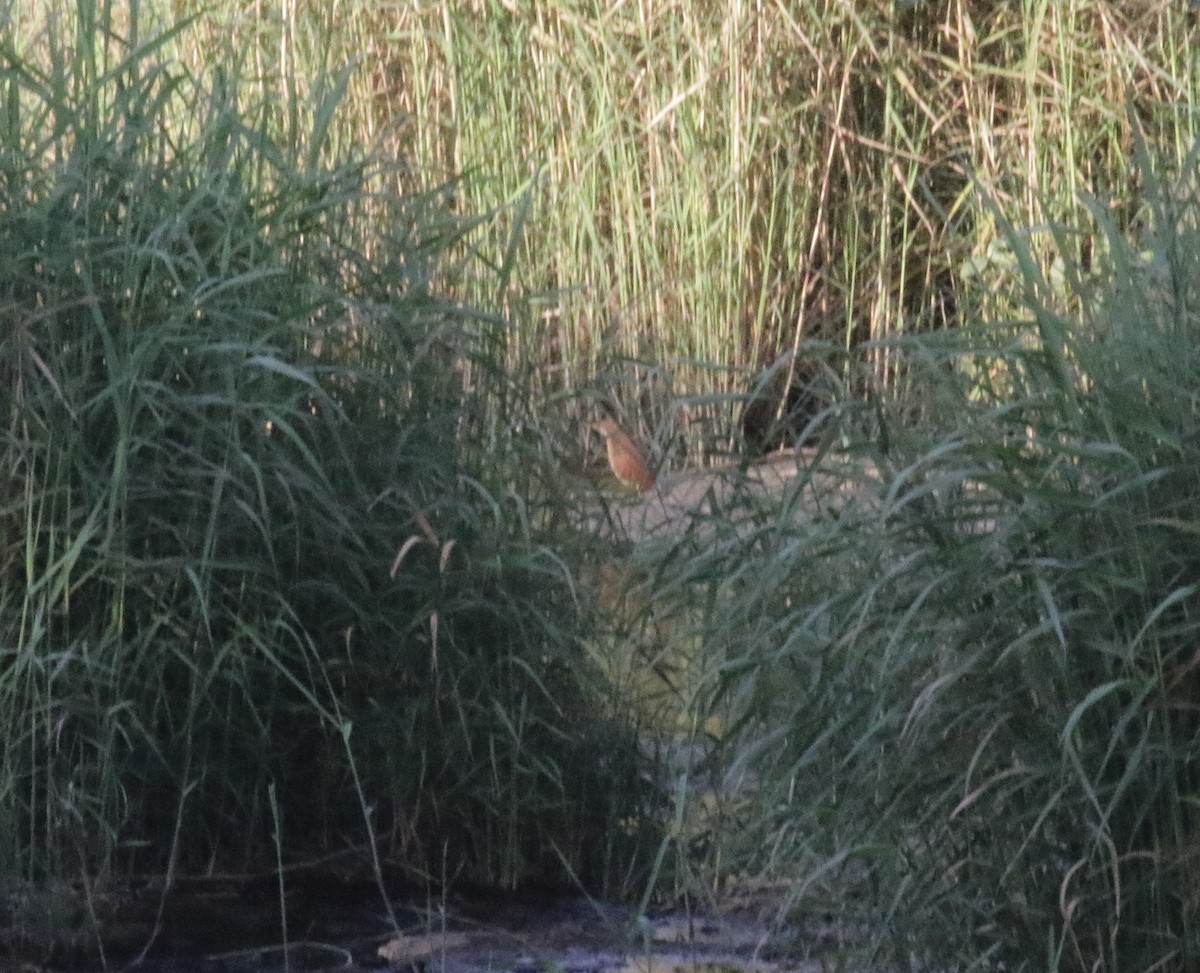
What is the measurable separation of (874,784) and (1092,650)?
33 cm

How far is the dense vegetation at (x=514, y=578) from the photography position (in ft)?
8.28

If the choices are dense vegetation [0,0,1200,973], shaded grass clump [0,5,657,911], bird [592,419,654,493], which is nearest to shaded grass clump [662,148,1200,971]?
dense vegetation [0,0,1200,973]

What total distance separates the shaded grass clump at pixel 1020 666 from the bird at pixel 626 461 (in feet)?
5.88

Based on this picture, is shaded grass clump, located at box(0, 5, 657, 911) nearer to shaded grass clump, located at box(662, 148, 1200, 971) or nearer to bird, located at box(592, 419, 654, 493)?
shaded grass clump, located at box(662, 148, 1200, 971)

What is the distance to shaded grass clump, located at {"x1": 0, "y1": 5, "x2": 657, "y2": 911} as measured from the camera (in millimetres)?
3148

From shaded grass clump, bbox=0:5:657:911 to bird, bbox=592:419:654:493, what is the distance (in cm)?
98

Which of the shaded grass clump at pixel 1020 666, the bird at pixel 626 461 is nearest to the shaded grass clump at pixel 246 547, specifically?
the shaded grass clump at pixel 1020 666

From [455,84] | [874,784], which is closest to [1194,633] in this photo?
[874,784]

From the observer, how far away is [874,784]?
8.55 ft

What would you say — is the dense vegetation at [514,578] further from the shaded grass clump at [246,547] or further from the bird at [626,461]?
the bird at [626,461]

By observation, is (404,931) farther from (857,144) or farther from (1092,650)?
(857,144)

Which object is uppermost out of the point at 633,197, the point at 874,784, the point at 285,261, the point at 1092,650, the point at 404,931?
the point at 633,197

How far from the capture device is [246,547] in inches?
128

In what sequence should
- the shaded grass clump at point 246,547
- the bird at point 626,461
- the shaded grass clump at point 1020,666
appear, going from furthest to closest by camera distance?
the bird at point 626,461
the shaded grass clump at point 246,547
the shaded grass clump at point 1020,666
